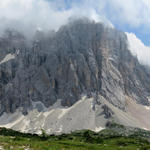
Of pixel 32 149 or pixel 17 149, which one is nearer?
pixel 17 149

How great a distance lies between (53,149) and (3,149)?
728cm

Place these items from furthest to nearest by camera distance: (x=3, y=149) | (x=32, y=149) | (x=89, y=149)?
(x=89, y=149)
(x=32, y=149)
(x=3, y=149)

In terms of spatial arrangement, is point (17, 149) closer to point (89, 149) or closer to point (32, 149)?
point (32, 149)

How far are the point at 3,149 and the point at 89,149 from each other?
733 inches

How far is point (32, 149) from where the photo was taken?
3284cm

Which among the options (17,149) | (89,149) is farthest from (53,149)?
(89,149)

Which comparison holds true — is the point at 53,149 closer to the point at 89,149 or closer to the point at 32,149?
the point at 32,149

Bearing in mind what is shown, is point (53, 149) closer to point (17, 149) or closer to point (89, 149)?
point (17, 149)

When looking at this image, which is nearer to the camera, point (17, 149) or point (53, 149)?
point (17, 149)

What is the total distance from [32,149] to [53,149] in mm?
3122

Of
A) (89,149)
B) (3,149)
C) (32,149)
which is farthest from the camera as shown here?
(89,149)

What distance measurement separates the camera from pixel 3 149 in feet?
98.9

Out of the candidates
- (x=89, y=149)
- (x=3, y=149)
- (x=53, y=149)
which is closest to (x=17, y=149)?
(x=3, y=149)

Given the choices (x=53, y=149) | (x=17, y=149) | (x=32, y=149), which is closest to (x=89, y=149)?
(x=53, y=149)
